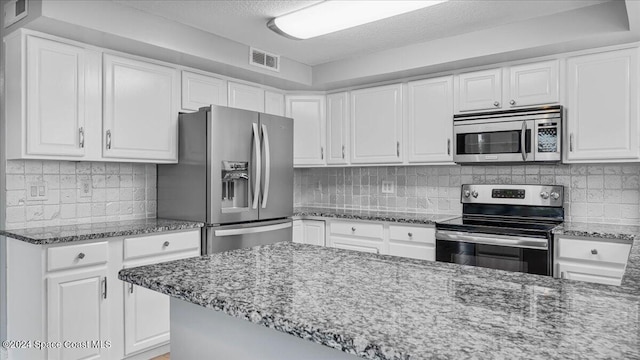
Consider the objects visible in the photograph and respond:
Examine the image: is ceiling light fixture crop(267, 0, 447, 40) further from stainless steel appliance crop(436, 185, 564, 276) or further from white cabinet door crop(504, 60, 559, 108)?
stainless steel appliance crop(436, 185, 564, 276)

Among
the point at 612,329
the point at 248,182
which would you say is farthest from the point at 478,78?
the point at 612,329

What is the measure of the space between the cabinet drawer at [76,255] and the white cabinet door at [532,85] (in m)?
3.06

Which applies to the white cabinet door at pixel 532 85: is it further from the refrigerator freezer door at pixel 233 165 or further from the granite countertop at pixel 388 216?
the refrigerator freezer door at pixel 233 165

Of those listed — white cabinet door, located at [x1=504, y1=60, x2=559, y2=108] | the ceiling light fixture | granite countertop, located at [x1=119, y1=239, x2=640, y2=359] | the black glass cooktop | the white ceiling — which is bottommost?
the black glass cooktop

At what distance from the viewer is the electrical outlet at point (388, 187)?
4281 millimetres

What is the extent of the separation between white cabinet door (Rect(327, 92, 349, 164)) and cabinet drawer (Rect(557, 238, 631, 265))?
2.04m

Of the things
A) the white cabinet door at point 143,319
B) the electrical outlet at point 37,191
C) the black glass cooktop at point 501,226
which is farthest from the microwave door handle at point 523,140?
the electrical outlet at point 37,191

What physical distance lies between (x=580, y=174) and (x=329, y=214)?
207cm

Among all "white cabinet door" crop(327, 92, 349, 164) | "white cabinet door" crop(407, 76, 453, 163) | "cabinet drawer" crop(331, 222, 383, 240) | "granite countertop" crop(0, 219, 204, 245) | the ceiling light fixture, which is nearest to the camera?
the ceiling light fixture

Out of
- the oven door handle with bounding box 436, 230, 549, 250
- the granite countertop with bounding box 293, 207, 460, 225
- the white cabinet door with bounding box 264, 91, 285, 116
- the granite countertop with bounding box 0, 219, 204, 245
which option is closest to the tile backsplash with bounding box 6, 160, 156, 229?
the granite countertop with bounding box 0, 219, 204, 245

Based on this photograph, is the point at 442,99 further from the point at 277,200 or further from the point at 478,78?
the point at 277,200

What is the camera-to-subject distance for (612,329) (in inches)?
34.8

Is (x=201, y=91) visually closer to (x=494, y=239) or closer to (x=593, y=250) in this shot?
(x=494, y=239)

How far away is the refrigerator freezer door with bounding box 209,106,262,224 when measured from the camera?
314 cm
